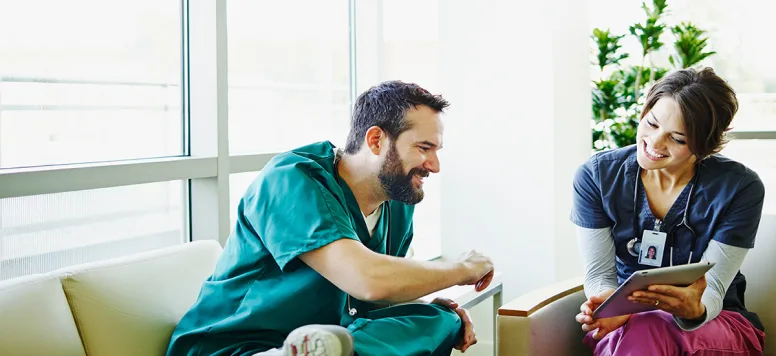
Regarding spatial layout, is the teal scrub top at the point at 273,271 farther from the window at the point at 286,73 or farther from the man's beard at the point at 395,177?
the window at the point at 286,73

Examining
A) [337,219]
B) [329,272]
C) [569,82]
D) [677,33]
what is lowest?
[329,272]

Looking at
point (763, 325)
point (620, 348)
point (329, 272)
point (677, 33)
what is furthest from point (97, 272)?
point (677, 33)

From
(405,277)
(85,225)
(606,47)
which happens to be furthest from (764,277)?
(85,225)

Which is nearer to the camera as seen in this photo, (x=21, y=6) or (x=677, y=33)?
(x=21, y=6)

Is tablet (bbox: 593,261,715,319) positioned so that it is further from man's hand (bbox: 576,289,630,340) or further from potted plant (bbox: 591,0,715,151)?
potted plant (bbox: 591,0,715,151)

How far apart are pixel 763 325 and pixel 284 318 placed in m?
1.45

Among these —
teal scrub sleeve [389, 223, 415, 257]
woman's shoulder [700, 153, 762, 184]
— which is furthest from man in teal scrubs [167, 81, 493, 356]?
woman's shoulder [700, 153, 762, 184]

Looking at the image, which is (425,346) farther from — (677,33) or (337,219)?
(677,33)

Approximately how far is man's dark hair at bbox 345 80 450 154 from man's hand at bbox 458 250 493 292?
0.33 meters

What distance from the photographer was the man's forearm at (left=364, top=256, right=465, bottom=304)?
1.67 m

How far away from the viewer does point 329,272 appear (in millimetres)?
1697

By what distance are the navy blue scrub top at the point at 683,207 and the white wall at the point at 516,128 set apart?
41.4 inches

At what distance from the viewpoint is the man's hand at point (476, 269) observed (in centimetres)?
187

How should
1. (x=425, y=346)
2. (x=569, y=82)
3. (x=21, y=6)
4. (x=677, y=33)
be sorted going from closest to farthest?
(x=425, y=346)
(x=21, y=6)
(x=569, y=82)
(x=677, y=33)
